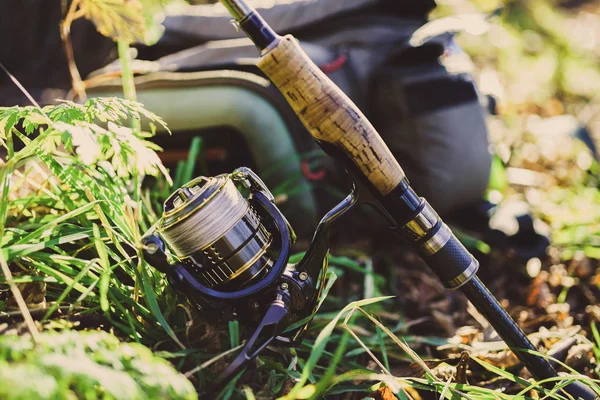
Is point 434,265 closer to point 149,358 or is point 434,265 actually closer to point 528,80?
point 149,358

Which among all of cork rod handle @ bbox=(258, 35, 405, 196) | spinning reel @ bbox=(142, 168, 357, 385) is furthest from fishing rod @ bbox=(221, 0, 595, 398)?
spinning reel @ bbox=(142, 168, 357, 385)

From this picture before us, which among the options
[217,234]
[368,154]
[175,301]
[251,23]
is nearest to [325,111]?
[368,154]

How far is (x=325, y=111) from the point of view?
134 cm

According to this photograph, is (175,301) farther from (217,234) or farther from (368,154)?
(368,154)

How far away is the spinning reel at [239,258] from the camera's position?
1.29 m

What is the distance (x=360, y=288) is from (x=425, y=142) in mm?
600

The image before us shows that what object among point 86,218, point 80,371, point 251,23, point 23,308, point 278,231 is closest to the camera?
point 80,371

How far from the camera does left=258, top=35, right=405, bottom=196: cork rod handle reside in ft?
4.29

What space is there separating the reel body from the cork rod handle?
106 millimetres

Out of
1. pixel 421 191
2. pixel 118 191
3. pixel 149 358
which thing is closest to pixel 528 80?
pixel 421 191

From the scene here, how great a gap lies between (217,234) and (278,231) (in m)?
0.19

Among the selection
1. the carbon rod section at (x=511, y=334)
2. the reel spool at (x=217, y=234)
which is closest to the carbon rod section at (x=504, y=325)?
the carbon rod section at (x=511, y=334)

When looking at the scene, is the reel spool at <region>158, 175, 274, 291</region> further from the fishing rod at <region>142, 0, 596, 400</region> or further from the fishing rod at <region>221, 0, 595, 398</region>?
the fishing rod at <region>221, 0, 595, 398</region>

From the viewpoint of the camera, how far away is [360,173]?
Result: 1394mm
